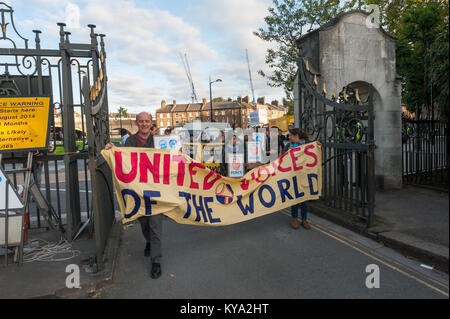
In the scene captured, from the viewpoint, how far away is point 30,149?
199 inches

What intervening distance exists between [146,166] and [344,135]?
3.70m

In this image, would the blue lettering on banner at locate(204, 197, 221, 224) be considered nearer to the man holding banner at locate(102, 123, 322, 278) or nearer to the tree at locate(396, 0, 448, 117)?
the man holding banner at locate(102, 123, 322, 278)

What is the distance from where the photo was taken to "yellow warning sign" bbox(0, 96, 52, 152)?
16.3 feet

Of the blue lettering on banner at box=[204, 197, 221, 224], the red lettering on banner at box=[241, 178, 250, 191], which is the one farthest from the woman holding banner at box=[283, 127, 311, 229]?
the blue lettering on banner at box=[204, 197, 221, 224]

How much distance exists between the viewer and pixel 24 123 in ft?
16.7

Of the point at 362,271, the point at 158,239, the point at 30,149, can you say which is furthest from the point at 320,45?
the point at 30,149

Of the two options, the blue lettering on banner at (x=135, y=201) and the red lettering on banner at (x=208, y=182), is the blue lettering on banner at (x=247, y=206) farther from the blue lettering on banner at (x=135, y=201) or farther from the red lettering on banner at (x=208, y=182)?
Answer: the blue lettering on banner at (x=135, y=201)

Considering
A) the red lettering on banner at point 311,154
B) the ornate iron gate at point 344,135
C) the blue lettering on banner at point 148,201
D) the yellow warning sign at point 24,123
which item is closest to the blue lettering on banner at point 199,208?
the blue lettering on banner at point 148,201

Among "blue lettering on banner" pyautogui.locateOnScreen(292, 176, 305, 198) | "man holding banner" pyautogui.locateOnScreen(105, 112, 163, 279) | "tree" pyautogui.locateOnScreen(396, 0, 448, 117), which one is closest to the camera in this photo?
"man holding banner" pyautogui.locateOnScreen(105, 112, 163, 279)

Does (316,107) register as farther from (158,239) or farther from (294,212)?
(158,239)

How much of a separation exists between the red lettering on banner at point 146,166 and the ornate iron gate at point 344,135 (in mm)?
3384

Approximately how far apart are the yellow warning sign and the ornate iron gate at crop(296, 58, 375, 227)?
5.00 metres

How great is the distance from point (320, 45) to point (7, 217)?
22.9 ft
